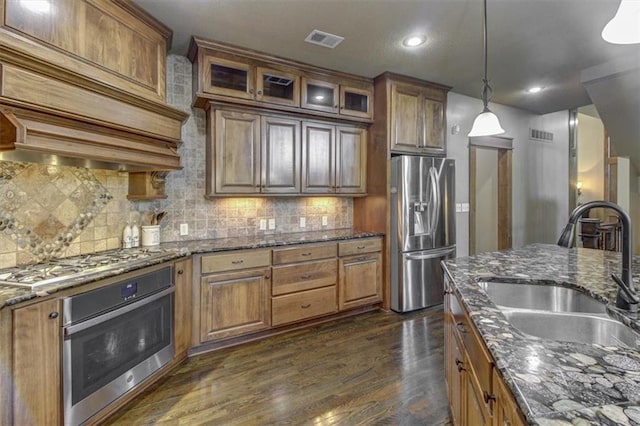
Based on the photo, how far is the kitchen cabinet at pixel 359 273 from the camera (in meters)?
3.42

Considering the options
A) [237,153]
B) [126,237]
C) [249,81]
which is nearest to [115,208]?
[126,237]

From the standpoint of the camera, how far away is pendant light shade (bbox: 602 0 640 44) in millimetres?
1211

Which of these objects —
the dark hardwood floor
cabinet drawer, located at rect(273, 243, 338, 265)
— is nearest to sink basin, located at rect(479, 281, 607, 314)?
the dark hardwood floor

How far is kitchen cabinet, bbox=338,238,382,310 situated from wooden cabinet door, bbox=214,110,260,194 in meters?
1.17

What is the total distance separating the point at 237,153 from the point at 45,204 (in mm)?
1470

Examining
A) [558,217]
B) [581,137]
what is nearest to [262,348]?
[558,217]

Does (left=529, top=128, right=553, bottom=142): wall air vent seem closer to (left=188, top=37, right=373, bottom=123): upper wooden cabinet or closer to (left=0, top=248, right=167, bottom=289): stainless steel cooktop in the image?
(left=188, top=37, right=373, bottom=123): upper wooden cabinet

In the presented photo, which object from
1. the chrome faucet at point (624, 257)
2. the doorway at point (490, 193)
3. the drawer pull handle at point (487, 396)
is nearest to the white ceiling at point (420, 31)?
the doorway at point (490, 193)

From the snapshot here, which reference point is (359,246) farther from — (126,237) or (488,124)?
(126,237)

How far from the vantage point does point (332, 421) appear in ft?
6.25

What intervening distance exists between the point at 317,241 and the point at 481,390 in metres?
2.24

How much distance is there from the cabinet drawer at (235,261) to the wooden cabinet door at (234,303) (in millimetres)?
53

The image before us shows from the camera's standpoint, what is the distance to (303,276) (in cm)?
315

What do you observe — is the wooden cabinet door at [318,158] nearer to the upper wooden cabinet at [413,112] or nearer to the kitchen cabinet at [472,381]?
the upper wooden cabinet at [413,112]
